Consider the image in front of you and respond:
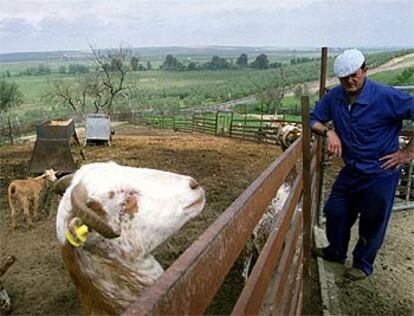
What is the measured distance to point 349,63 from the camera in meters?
3.65

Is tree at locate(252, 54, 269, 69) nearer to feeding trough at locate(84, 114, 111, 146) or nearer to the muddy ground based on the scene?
feeding trough at locate(84, 114, 111, 146)

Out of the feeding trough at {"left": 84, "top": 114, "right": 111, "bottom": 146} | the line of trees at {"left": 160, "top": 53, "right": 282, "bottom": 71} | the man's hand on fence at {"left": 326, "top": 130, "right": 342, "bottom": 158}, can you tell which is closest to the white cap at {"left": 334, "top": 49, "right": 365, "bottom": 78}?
the man's hand on fence at {"left": 326, "top": 130, "right": 342, "bottom": 158}

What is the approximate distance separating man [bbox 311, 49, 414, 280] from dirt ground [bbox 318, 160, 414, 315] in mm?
157

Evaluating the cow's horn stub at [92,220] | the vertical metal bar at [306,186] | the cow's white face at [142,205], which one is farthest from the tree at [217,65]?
the cow's horn stub at [92,220]

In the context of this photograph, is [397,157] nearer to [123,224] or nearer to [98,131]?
[123,224]

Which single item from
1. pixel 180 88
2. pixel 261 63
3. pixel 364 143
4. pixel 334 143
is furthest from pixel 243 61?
pixel 334 143

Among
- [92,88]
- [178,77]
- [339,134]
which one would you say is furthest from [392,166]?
[178,77]

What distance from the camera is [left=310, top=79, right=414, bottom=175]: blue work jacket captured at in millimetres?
3740

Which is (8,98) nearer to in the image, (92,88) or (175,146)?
(92,88)

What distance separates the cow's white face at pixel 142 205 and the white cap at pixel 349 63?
76.6 inches

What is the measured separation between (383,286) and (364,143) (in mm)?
1416

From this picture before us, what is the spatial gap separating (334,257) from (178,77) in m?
121

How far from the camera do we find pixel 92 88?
1833 inches

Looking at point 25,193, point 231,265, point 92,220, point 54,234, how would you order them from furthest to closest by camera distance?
point 25,193 < point 54,234 < point 92,220 < point 231,265
